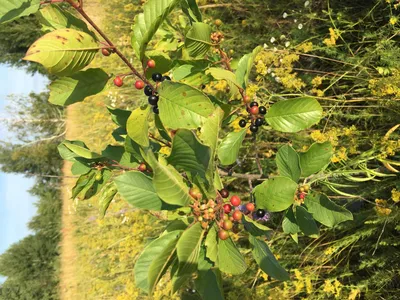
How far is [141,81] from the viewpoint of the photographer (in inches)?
42.2

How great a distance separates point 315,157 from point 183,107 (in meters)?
0.53

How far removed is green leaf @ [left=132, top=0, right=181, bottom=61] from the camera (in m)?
0.87

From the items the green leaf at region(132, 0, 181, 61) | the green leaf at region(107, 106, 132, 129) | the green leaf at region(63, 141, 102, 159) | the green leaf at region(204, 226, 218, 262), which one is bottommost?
the green leaf at region(204, 226, 218, 262)

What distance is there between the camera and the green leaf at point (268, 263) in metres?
1.04

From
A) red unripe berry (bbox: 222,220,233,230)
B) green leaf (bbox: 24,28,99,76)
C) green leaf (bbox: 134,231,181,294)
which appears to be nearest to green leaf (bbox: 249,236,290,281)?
red unripe berry (bbox: 222,220,233,230)

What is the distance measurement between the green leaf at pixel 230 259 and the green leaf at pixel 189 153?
0.22 metres

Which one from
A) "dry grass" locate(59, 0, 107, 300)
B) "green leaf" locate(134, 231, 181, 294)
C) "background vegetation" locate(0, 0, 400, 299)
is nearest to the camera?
"green leaf" locate(134, 231, 181, 294)

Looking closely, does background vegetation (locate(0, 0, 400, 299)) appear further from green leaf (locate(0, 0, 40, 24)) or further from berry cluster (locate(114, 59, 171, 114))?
green leaf (locate(0, 0, 40, 24))

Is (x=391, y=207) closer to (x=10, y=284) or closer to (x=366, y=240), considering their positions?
(x=366, y=240)

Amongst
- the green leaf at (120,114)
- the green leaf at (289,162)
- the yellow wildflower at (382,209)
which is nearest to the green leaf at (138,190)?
the green leaf at (120,114)

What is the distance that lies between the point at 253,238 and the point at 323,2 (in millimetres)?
2342

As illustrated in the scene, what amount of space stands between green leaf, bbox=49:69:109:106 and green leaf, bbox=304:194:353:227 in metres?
0.85

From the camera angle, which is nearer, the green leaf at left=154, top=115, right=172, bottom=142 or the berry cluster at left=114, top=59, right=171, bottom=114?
the berry cluster at left=114, top=59, right=171, bottom=114

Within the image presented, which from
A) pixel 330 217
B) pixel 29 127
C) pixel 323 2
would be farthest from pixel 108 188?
pixel 29 127
